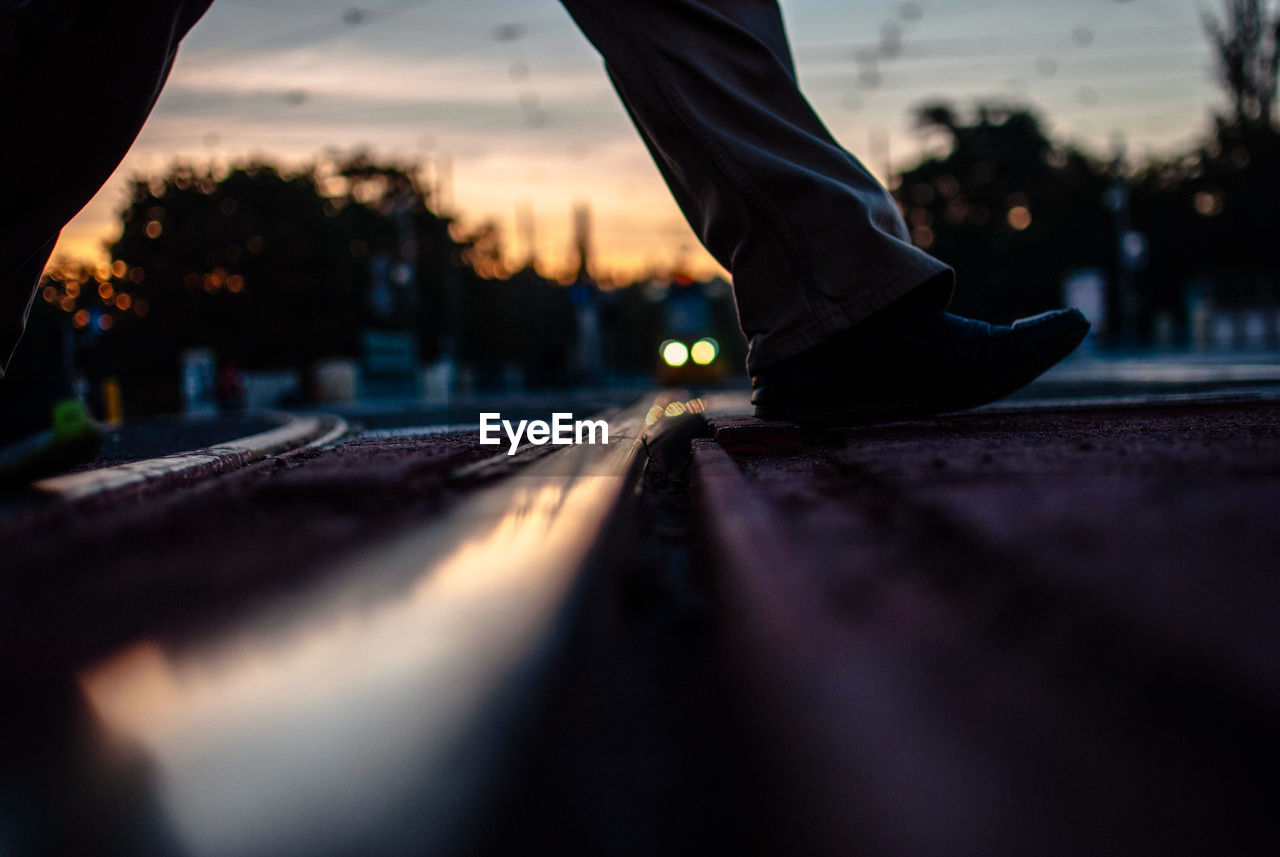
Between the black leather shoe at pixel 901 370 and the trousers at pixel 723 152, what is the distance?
0.05 metres

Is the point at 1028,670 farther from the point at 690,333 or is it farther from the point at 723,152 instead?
the point at 690,333

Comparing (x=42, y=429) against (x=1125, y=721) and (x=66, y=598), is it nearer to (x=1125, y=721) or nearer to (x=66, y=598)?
(x=66, y=598)

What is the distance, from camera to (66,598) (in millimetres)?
688

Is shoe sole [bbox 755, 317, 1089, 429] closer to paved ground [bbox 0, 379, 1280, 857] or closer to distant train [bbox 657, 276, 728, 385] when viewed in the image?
paved ground [bbox 0, 379, 1280, 857]

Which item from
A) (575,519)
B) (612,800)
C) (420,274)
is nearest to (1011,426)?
(575,519)

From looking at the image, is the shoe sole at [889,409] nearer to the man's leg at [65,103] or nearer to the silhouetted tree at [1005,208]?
the man's leg at [65,103]

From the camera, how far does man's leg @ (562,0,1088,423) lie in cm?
198

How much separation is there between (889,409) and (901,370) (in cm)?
10

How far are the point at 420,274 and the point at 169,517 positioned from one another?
5119cm

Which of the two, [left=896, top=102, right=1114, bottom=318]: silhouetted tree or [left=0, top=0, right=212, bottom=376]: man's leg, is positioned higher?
[left=896, top=102, right=1114, bottom=318]: silhouetted tree

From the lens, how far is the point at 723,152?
2016mm

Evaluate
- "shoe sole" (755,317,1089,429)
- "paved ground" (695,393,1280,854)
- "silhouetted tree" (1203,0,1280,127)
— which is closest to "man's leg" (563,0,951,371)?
"shoe sole" (755,317,1089,429)

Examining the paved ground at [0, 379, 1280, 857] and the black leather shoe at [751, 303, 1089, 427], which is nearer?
the paved ground at [0, 379, 1280, 857]

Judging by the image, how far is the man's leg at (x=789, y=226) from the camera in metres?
1.98
